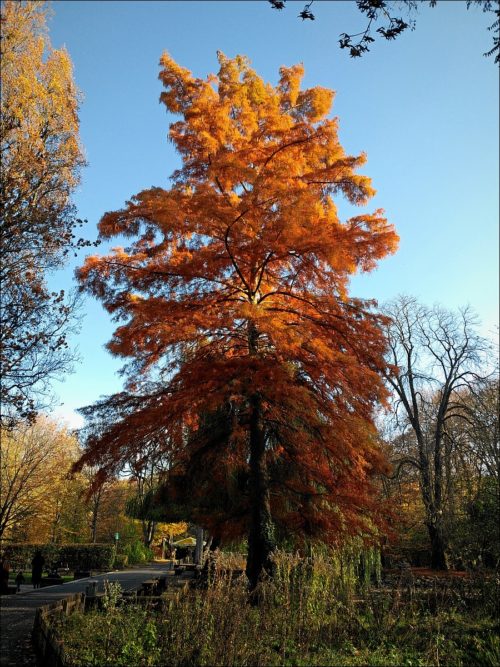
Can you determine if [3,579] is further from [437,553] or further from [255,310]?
[437,553]

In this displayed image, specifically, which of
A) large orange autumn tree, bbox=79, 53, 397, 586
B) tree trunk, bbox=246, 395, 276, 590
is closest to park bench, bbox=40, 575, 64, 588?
large orange autumn tree, bbox=79, 53, 397, 586

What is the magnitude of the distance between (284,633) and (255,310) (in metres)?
5.05

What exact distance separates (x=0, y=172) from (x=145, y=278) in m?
3.62

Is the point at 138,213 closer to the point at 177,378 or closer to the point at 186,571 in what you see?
the point at 177,378

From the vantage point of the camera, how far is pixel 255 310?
8938 mm

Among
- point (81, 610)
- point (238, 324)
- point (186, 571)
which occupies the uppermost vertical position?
point (238, 324)

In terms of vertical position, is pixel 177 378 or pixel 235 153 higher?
pixel 235 153

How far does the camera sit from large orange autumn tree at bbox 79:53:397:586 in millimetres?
9609

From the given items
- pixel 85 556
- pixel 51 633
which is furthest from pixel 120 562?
pixel 51 633

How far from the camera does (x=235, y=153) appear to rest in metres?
10.6

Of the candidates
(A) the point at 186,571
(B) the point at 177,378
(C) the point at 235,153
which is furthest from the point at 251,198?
(A) the point at 186,571

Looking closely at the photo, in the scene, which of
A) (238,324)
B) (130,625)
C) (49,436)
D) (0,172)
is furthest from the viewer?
(49,436)

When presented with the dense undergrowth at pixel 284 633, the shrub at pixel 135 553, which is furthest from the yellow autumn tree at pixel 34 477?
the dense undergrowth at pixel 284 633

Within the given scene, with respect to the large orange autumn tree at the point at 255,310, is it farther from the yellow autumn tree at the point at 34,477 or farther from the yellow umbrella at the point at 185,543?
the yellow umbrella at the point at 185,543
